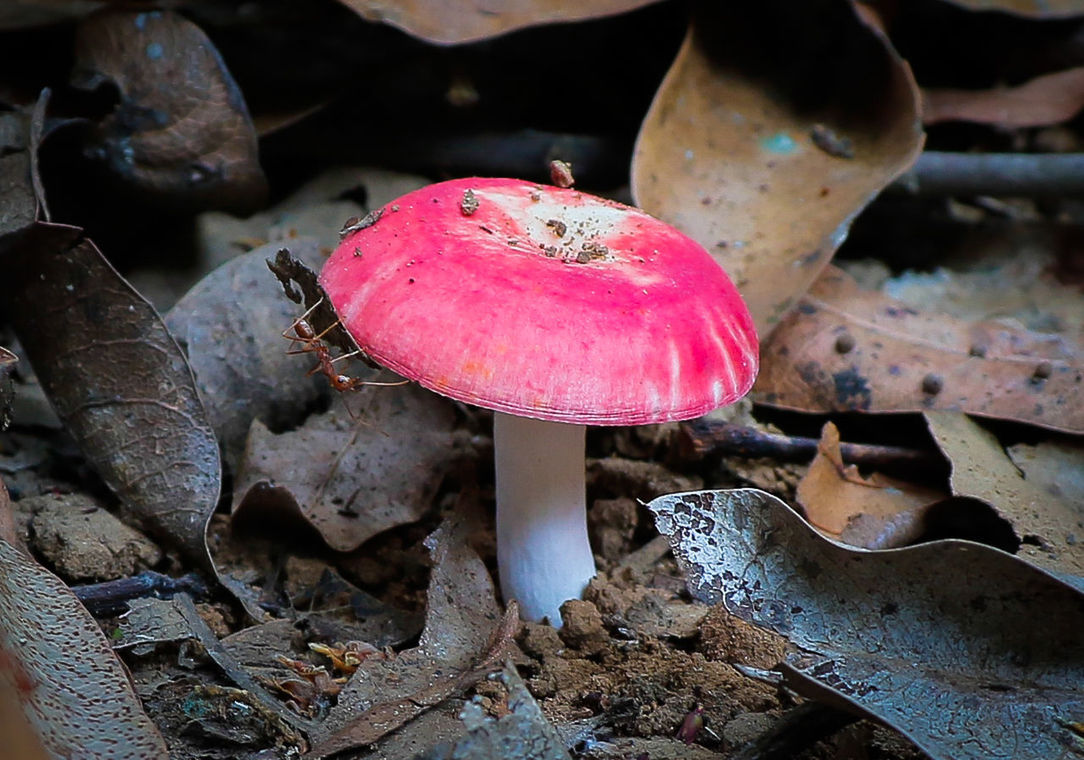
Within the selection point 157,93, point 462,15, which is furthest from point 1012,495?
point 157,93

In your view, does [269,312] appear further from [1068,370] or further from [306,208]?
[1068,370]

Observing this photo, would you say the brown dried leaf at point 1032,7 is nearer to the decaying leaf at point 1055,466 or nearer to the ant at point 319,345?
the decaying leaf at point 1055,466

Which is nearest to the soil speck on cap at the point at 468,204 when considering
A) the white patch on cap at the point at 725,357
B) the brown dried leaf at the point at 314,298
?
the brown dried leaf at the point at 314,298

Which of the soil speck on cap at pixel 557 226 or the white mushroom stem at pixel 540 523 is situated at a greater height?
the soil speck on cap at pixel 557 226

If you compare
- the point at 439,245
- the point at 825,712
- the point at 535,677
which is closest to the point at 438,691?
the point at 535,677

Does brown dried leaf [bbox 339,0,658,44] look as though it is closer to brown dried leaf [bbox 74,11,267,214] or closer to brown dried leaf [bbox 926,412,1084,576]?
brown dried leaf [bbox 74,11,267,214]

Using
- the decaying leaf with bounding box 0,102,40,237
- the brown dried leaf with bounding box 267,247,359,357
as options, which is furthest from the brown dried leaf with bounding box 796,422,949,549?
the decaying leaf with bounding box 0,102,40,237

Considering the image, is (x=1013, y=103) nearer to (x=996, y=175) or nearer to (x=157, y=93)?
(x=996, y=175)
